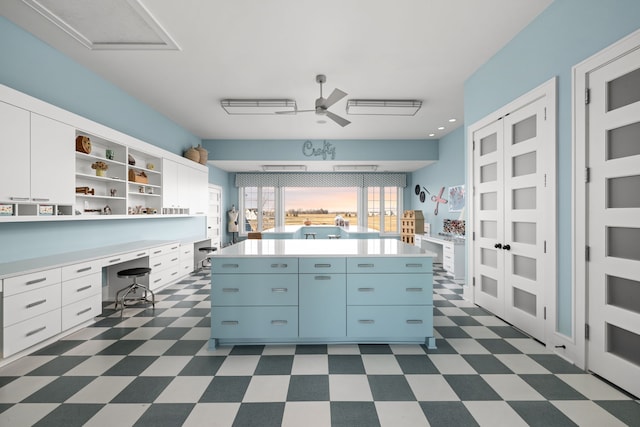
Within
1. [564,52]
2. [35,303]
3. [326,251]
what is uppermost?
[564,52]

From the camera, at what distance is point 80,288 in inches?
112

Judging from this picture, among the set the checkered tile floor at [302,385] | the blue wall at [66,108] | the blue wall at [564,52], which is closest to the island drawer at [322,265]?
the checkered tile floor at [302,385]

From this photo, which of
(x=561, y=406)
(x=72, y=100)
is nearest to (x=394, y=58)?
(x=561, y=406)

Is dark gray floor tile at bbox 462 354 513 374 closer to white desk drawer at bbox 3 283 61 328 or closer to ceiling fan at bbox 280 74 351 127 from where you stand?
ceiling fan at bbox 280 74 351 127

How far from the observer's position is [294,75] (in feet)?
12.1

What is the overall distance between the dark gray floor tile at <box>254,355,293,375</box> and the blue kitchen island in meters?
0.20

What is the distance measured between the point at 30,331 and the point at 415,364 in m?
3.17

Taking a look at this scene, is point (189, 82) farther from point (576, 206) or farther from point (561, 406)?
point (561, 406)

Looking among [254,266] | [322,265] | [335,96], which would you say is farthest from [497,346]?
[335,96]

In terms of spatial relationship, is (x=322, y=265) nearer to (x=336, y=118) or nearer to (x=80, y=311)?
(x=336, y=118)

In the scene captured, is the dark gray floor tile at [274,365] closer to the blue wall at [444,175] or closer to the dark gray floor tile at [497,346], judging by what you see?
the dark gray floor tile at [497,346]

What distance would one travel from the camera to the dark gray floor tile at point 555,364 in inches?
84.1

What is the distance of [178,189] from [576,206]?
550cm

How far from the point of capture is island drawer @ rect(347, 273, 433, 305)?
8.27 ft
